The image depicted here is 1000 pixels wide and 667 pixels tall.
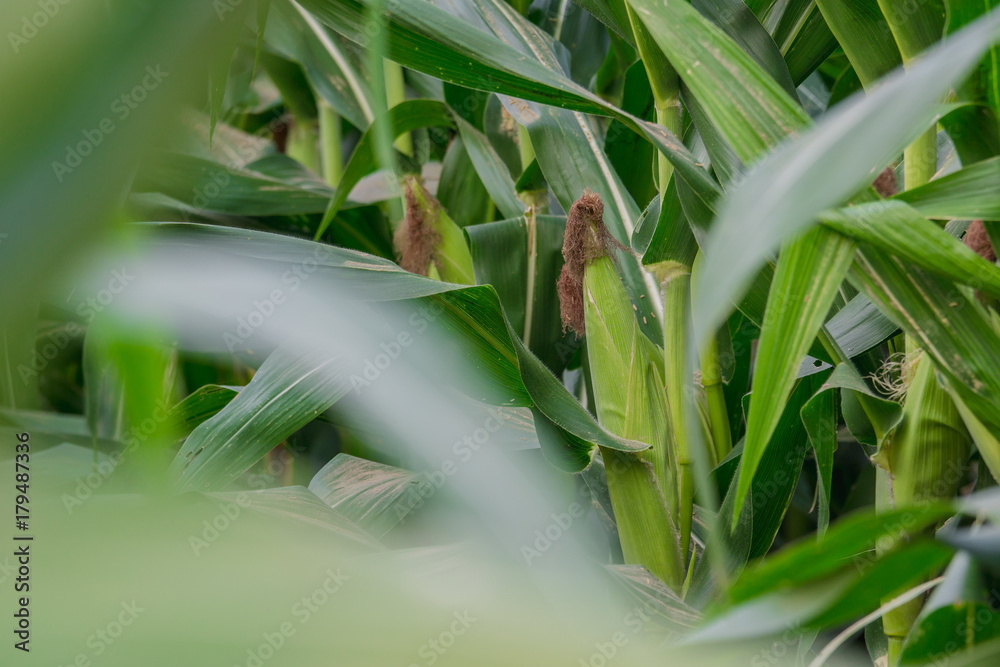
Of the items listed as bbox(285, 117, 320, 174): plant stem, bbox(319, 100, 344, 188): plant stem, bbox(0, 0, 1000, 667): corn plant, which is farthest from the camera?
bbox(285, 117, 320, 174): plant stem

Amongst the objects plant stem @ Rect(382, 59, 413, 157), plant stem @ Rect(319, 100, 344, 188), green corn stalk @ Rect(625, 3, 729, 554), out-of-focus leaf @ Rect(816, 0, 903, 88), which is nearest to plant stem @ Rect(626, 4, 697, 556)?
Answer: green corn stalk @ Rect(625, 3, 729, 554)

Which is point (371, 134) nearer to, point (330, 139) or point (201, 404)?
point (201, 404)

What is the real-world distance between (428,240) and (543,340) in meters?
0.15

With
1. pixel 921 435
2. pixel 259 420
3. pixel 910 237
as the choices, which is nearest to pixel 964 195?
pixel 910 237

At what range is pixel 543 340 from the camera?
69cm

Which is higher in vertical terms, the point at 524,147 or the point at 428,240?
the point at 524,147

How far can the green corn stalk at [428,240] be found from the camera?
2.26 ft

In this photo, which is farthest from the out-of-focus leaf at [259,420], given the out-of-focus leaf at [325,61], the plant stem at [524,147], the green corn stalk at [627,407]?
the out-of-focus leaf at [325,61]

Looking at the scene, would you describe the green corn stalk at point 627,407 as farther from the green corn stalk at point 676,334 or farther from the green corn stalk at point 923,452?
the green corn stalk at point 923,452

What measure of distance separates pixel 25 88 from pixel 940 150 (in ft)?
1.87

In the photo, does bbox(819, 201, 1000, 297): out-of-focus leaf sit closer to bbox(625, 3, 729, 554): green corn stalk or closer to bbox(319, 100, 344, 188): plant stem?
bbox(625, 3, 729, 554): green corn stalk

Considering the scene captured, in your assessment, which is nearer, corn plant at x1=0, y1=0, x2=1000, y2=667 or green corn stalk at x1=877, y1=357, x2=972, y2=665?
corn plant at x1=0, y1=0, x2=1000, y2=667

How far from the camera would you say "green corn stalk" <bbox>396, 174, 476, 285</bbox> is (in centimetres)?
69

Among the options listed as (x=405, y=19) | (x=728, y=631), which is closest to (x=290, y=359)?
(x=405, y=19)
